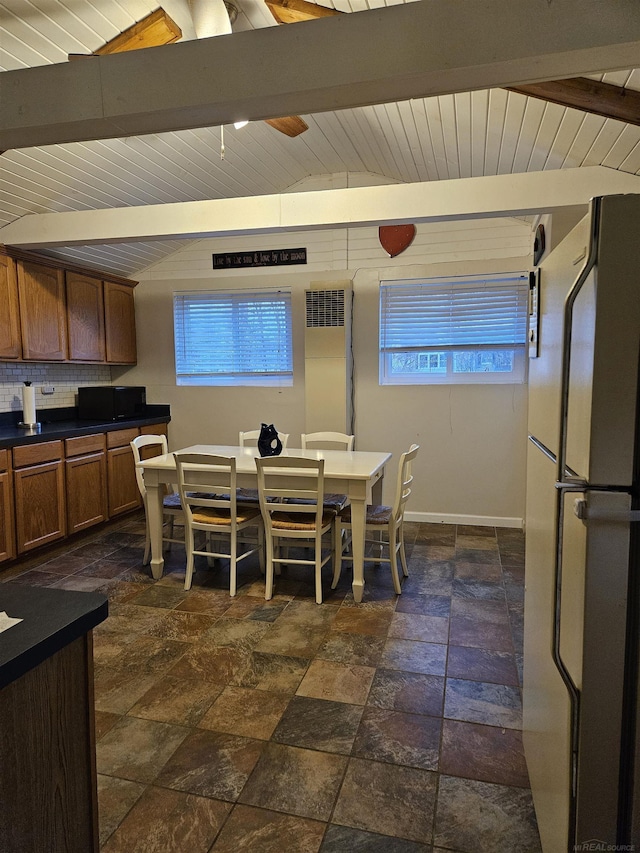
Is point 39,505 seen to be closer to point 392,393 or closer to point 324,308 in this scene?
point 324,308

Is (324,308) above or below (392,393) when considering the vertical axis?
above

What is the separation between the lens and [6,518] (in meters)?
3.58

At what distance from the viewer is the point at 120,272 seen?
523 centimetres

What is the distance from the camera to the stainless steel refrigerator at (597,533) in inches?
38.5

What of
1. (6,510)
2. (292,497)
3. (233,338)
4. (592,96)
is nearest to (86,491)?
(6,510)

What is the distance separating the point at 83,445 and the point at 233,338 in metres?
1.78

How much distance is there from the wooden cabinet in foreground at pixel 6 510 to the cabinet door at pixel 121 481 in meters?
1.03

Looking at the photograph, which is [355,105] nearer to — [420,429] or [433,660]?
[433,660]

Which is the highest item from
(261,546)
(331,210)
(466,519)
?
(331,210)

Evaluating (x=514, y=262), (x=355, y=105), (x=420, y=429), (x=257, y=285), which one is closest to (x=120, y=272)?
(x=257, y=285)

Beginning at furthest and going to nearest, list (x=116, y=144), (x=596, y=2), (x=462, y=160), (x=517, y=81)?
1. (x=462, y=160)
2. (x=116, y=144)
3. (x=517, y=81)
4. (x=596, y=2)

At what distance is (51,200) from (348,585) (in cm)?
344

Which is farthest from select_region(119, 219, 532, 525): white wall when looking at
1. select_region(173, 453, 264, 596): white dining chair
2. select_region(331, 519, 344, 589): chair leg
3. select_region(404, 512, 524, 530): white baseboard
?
select_region(173, 453, 264, 596): white dining chair

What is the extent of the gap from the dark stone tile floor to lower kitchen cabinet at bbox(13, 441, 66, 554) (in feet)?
1.21
